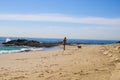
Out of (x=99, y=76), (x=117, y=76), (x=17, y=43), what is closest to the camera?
(x=117, y=76)

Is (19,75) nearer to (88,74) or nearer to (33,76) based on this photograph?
(33,76)

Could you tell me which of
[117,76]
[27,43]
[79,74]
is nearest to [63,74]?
[79,74]

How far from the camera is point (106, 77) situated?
10578mm

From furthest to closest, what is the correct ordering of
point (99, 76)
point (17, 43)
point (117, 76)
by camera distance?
point (17, 43) → point (99, 76) → point (117, 76)

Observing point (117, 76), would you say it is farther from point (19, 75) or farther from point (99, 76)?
point (19, 75)

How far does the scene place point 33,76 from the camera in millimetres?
11180

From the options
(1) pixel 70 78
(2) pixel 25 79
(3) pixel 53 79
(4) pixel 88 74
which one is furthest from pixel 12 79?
(4) pixel 88 74

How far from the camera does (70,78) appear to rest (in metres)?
10.5

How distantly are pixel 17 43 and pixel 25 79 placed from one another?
191ft

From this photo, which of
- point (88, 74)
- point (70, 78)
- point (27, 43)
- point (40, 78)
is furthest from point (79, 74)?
point (27, 43)

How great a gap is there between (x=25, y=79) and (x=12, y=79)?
1.77 feet

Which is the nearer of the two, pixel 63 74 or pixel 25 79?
pixel 25 79

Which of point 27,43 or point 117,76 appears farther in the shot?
point 27,43

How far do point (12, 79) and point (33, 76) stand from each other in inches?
39.5
